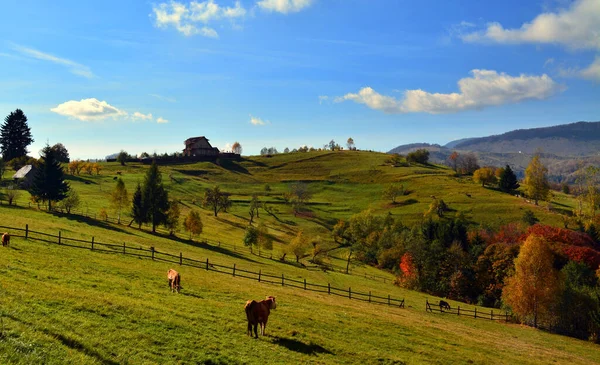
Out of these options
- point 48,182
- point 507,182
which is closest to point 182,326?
point 48,182

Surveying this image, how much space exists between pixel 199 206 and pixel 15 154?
79.9 metres

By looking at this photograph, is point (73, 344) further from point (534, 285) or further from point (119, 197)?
point (119, 197)

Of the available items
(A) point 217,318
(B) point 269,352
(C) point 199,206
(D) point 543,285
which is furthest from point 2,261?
(C) point 199,206

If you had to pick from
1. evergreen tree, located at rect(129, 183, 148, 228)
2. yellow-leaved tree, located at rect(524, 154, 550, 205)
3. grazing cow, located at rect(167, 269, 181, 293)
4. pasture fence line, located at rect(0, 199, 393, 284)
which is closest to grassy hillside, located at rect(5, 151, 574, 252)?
pasture fence line, located at rect(0, 199, 393, 284)

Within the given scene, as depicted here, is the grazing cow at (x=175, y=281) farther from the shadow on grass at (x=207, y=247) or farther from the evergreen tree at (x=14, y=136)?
the evergreen tree at (x=14, y=136)

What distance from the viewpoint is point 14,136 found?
142 m

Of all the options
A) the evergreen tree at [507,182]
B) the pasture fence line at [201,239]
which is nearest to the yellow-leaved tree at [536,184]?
the evergreen tree at [507,182]

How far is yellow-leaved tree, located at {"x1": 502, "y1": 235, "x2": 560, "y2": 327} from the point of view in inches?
2023

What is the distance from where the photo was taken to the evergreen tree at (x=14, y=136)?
141 m

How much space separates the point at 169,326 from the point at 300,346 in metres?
6.71

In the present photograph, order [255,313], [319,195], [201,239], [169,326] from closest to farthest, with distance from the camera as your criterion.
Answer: [169,326] < [255,313] < [201,239] < [319,195]

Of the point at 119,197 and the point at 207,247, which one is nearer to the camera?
the point at 207,247

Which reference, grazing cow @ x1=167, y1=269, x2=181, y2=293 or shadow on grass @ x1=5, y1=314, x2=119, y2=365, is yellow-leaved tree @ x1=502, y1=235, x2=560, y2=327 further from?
shadow on grass @ x1=5, y1=314, x2=119, y2=365

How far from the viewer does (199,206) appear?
123000 millimetres
